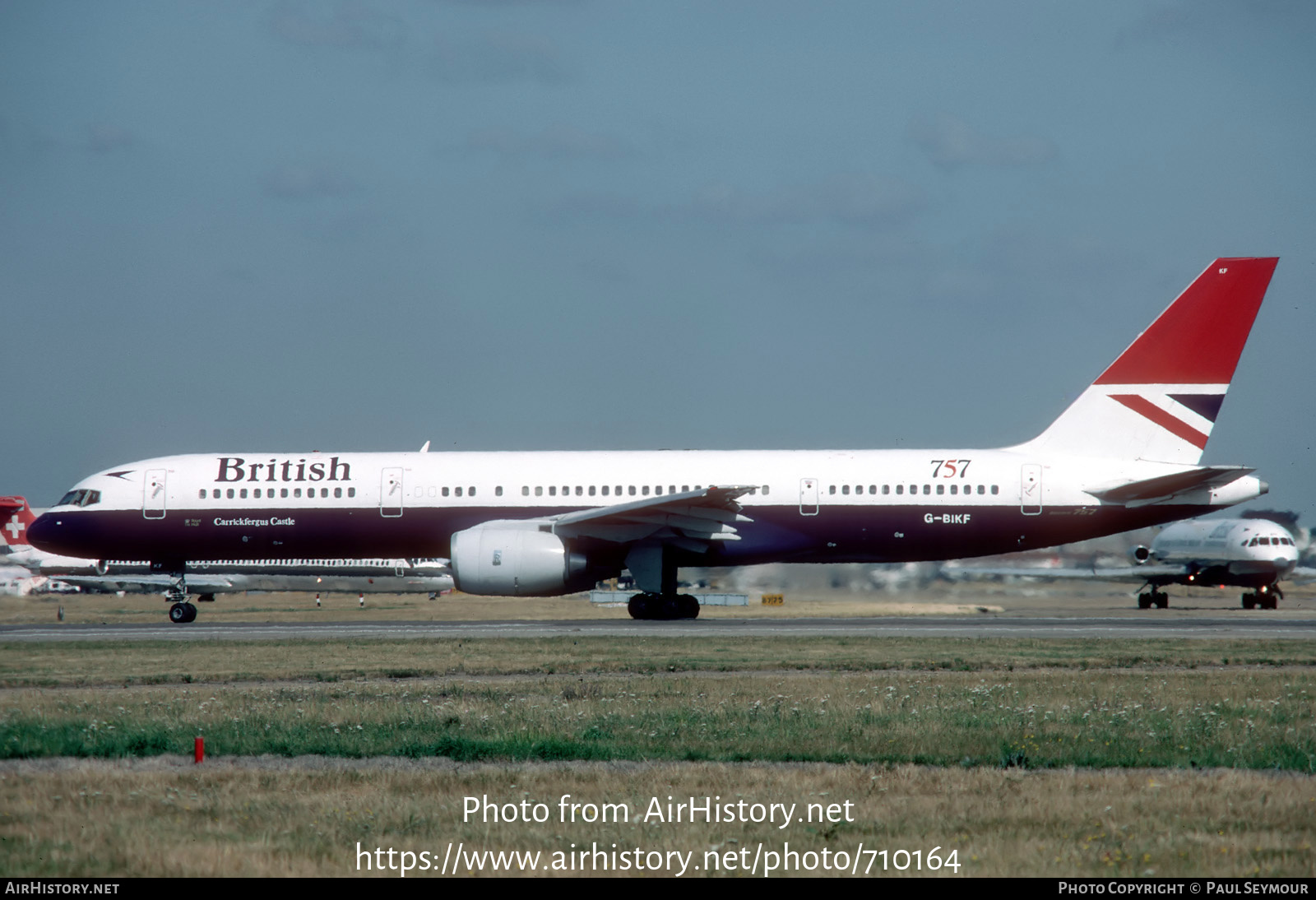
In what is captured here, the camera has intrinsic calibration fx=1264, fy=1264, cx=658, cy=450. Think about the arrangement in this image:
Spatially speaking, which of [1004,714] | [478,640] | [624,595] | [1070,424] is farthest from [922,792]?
[624,595]

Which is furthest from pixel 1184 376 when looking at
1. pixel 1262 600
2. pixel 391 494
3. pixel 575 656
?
pixel 391 494

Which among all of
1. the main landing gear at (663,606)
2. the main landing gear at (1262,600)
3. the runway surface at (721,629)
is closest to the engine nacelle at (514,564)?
the runway surface at (721,629)

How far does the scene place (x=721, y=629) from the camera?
25406 mm

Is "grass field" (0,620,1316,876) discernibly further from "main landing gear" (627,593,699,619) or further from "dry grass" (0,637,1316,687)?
"main landing gear" (627,593,699,619)

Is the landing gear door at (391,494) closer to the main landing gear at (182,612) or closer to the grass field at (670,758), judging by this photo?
the main landing gear at (182,612)

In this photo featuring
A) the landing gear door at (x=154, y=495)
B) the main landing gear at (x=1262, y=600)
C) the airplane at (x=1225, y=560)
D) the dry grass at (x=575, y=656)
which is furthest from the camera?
the airplane at (x=1225, y=560)

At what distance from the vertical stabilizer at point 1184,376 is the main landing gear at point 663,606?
9.53m

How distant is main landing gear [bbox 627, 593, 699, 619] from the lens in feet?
96.5

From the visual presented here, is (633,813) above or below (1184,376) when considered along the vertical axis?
below

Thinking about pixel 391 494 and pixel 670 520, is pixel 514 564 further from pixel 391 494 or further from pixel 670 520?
pixel 391 494

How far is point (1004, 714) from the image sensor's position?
12367 mm

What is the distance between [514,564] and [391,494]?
4652 millimetres

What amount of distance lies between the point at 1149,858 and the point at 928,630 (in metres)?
18.2

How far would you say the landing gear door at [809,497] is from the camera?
1139 inches
